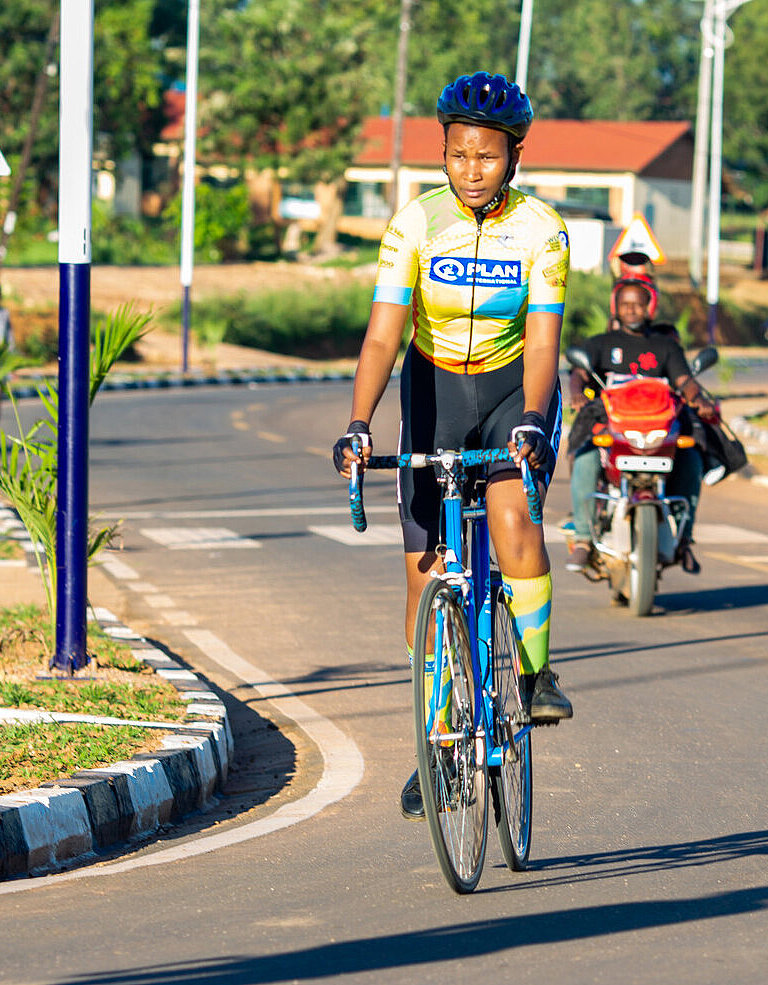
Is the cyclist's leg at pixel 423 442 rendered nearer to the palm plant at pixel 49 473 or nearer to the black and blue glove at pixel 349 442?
the black and blue glove at pixel 349 442

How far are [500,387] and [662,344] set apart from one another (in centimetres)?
591

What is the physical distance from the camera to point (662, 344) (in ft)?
37.5

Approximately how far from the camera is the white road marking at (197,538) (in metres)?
13.6

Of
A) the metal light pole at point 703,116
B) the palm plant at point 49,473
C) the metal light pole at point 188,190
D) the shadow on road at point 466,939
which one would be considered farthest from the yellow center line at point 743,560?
the metal light pole at point 703,116

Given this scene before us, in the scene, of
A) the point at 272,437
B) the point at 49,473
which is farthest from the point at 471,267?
the point at 272,437

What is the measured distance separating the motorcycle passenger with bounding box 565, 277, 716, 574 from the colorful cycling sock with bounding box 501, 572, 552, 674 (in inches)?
218

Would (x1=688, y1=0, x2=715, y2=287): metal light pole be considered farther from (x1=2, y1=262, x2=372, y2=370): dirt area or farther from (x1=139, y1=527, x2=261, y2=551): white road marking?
(x1=139, y1=527, x2=261, y2=551): white road marking

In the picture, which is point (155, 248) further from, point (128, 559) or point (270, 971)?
point (270, 971)

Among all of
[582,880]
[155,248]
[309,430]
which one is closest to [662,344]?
[582,880]

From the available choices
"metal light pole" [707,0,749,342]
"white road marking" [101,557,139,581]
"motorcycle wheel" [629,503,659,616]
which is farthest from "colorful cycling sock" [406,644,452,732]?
"metal light pole" [707,0,749,342]

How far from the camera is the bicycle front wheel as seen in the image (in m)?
A: 5.13

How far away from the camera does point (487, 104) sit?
5.62 metres

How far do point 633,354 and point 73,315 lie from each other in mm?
4437

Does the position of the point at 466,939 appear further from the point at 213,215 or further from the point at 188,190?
the point at 213,215
